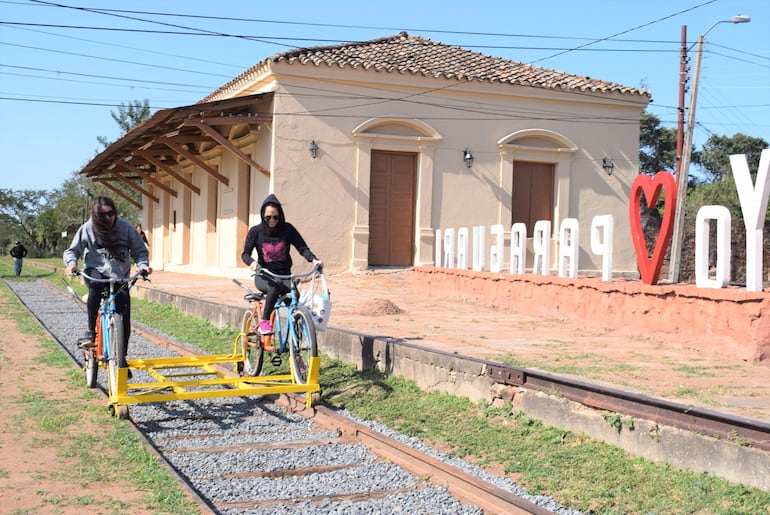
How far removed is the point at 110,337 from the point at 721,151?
5484cm

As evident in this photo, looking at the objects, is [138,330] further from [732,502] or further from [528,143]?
[528,143]

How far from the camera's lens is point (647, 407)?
5.77m

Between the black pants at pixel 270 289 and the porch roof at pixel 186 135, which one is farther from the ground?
the porch roof at pixel 186 135

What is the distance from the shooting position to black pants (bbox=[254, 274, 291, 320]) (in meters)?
8.12

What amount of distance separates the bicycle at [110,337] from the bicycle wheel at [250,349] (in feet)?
4.70

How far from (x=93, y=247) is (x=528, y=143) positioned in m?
16.4

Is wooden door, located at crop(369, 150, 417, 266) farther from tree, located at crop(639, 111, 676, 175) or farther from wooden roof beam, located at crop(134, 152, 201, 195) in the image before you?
tree, located at crop(639, 111, 676, 175)

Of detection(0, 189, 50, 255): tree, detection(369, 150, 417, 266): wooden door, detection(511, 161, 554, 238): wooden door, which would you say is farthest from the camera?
detection(0, 189, 50, 255): tree

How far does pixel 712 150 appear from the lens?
5597cm

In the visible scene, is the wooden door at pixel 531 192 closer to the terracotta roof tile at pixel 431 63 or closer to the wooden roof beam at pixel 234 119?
the terracotta roof tile at pixel 431 63

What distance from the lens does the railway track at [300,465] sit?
4.93 m

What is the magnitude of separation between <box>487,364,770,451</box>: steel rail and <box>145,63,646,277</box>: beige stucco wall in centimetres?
1344

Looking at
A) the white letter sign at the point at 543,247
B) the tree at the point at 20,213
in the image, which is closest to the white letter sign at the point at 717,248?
the white letter sign at the point at 543,247

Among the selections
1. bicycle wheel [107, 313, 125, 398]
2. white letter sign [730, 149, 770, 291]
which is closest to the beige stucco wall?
white letter sign [730, 149, 770, 291]
